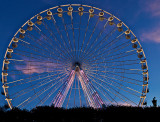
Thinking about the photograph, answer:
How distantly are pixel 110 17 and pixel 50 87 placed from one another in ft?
32.2

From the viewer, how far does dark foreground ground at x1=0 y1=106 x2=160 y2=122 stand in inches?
510

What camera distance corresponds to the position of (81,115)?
13.3m

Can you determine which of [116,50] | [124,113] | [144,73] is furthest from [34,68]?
[144,73]

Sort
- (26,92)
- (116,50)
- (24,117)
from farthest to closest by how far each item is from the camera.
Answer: (116,50), (26,92), (24,117)

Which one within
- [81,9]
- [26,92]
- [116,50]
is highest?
[81,9]

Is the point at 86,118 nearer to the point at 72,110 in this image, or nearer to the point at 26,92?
the point at 72,110

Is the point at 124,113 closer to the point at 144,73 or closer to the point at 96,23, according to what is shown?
the point at 144,73

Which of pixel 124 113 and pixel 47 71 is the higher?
pixel 47 71

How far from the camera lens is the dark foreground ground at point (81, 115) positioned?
510 inches

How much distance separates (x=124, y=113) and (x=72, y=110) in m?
3.73

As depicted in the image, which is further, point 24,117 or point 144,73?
point 144,73

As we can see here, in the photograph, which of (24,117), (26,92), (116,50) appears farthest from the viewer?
(116,50)

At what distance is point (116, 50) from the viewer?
1972 cm

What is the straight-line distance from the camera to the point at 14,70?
19.0 metres
